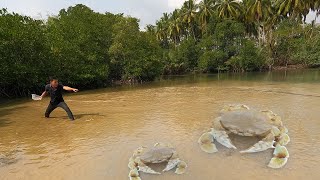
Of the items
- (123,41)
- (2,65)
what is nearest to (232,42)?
(123,41)

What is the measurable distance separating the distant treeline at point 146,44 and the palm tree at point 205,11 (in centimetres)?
17

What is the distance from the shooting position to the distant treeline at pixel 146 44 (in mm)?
21500

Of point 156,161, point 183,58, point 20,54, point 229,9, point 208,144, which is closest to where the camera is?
point 156,161

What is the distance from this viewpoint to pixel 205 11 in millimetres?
51062

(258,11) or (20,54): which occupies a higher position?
(258,11)

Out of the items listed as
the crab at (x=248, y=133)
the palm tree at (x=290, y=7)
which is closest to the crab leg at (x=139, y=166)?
the crab at (x=248, y=133)

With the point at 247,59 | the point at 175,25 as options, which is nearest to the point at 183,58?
the point at 175,25

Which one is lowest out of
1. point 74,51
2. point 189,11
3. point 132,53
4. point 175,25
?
point 132,53

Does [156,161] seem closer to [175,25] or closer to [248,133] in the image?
A: [248,133]

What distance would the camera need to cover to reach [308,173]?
5.91 m

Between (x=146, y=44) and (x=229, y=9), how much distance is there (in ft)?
71.9

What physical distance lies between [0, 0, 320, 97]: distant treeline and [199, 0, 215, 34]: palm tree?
0.17 m

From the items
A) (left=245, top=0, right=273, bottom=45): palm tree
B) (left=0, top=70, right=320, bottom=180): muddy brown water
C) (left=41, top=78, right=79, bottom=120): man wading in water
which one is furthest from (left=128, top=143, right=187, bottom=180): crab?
(left=245, top=0, right=273, bottom=45): palm tree

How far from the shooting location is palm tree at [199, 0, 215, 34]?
51.3 m
